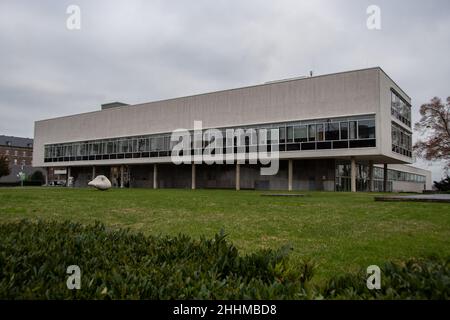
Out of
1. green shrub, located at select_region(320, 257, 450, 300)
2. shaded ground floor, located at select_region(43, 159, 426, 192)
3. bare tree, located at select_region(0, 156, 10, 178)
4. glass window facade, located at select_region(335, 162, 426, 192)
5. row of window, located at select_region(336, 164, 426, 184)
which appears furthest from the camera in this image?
bare tree, located at select_region(0, 156, 10, 178)

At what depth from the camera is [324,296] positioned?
3119 mm

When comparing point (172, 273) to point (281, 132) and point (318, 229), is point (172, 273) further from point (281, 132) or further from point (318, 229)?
point (281, 132)

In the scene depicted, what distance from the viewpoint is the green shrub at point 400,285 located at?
2816 millimetres

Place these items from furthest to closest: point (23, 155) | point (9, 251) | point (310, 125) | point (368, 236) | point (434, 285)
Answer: point (23, 155)
point (310, 125)
point (368, 236)
point (9, 251)
point (434, 285)

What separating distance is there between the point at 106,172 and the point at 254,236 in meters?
53.3

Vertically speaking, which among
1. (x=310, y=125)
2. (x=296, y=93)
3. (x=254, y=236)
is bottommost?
(x=254, y=236)

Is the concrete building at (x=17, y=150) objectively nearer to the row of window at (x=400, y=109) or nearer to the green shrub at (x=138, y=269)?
the row of window at (x=400, y=109)

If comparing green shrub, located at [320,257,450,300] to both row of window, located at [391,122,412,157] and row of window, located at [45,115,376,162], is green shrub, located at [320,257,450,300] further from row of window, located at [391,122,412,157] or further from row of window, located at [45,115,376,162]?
row of window, located at [391,122,412,157]

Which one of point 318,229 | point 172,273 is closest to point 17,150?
point 318,229

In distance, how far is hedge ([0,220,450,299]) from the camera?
2.94 metres

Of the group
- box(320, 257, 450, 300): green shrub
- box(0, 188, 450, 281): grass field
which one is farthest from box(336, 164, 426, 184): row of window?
box(320, 257, 450, 300): green shrub

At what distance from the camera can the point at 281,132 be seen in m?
36.9

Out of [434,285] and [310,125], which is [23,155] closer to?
[310,125]
